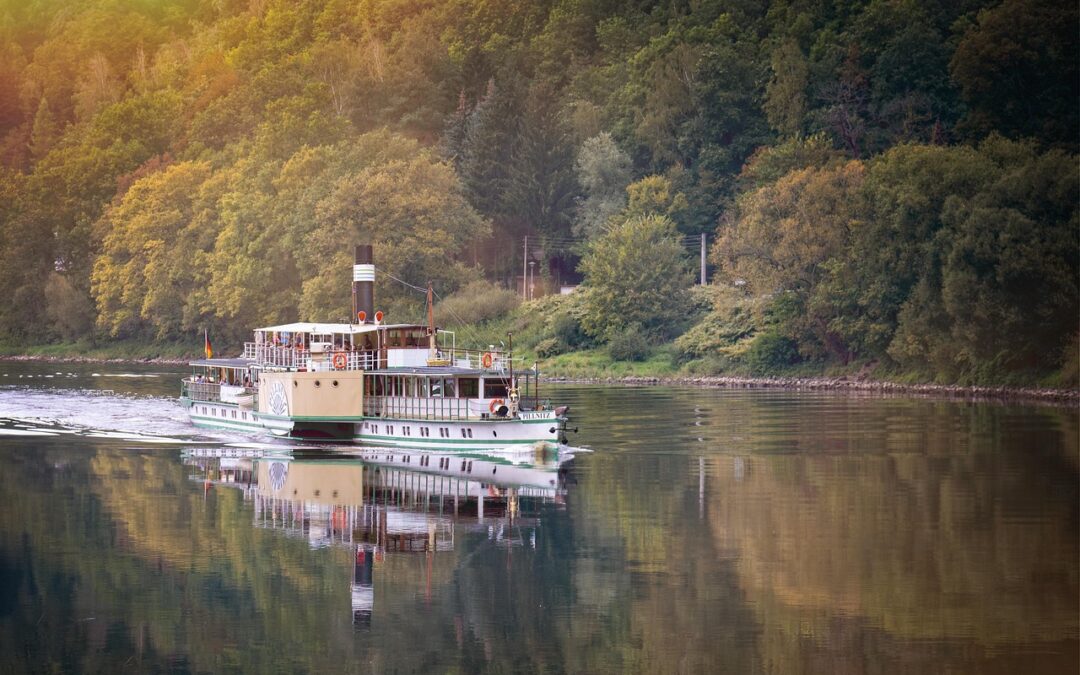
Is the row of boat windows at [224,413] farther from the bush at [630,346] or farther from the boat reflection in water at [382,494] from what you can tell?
the bush at [630,346]

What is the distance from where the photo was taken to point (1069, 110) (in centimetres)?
12219

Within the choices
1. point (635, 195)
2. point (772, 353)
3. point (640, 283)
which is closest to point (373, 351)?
point (772, 353)

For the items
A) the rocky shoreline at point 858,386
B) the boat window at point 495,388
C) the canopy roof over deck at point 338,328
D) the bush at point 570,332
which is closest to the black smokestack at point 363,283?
the canopy roof over deck at point 338,328

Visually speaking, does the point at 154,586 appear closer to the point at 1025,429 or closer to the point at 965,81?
the point at 1025,429

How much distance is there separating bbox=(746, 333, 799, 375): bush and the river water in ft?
137

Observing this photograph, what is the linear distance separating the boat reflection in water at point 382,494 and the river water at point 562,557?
0.63 ft

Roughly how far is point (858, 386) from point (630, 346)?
22.1 m

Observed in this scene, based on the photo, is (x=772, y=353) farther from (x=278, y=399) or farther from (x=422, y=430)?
(x=422, y=430)

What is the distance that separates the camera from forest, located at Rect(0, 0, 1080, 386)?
102 metres

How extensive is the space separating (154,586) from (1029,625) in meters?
21.4

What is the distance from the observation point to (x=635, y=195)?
141125 mm

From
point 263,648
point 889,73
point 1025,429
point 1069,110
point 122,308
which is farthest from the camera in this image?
point 122,308

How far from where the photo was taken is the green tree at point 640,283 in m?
126

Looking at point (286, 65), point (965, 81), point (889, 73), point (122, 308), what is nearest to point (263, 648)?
point (965, 81)
